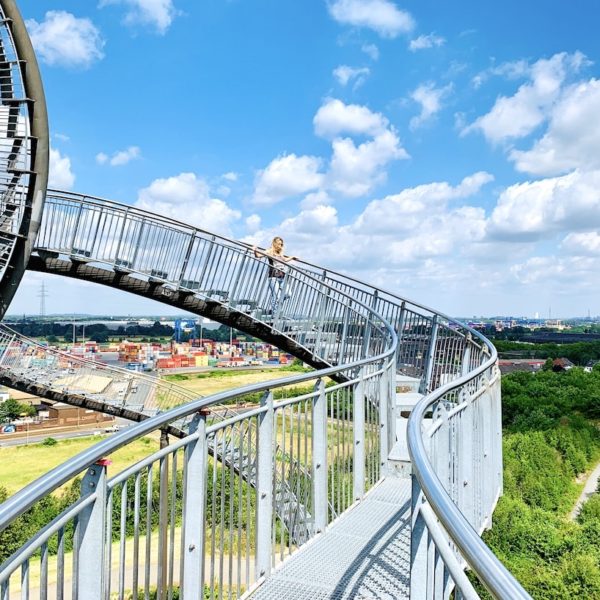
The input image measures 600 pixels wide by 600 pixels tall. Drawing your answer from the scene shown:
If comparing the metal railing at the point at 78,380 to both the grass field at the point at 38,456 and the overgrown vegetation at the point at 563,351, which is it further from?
the overgrown vegetation at the point at 563,351

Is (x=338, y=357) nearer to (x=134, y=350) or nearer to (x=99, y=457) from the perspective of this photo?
(x=99, y=457)

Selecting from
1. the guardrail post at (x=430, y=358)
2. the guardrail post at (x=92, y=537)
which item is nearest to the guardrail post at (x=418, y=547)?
the guardrail post at (x=92, y=537)

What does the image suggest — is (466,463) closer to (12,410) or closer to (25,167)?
(25,167)

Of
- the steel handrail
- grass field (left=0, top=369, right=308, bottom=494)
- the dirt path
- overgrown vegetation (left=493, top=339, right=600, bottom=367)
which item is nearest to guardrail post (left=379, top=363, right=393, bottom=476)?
the steel handrail

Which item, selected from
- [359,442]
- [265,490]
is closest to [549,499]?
[359,442]

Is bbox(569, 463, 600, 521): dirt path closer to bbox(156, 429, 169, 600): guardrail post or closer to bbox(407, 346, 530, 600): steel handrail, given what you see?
bbox(156, 429, 169, 600): guardrail post
